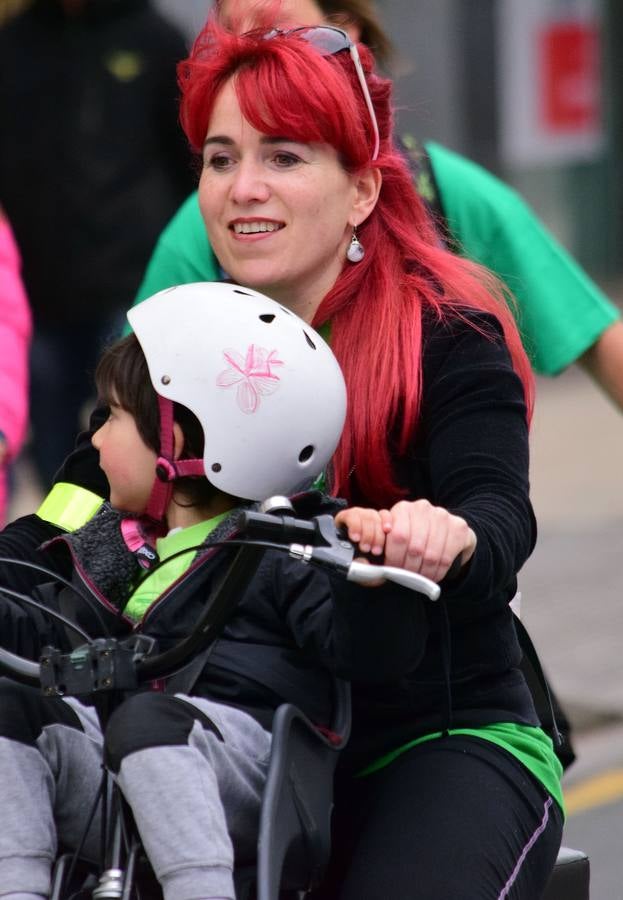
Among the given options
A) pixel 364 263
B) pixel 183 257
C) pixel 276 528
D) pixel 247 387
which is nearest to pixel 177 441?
pixel 247 387

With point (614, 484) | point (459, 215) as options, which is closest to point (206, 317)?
point (459, 215)

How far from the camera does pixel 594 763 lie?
5.79 m

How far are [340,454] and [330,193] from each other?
0.47 meters

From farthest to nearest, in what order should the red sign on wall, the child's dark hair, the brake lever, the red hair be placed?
the red sign on wall < the red hair < the child's dark hair < the brake lever

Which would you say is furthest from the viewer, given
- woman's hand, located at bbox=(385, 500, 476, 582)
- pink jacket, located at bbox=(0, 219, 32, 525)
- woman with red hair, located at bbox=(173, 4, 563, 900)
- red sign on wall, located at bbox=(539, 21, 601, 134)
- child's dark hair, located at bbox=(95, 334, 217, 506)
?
red sign on wall, located at bbox=(539, 21, 601, 134)

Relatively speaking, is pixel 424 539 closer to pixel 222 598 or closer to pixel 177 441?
pixel 222 598

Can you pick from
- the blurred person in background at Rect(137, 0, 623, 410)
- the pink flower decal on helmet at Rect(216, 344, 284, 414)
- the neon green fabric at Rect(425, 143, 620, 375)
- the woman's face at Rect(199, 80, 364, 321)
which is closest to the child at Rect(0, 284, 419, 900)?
the pink flower decal on helmet at Rect(216, 344, 284, 414)

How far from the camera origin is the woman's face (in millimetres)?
2984

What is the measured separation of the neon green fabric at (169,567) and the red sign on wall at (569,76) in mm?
11117

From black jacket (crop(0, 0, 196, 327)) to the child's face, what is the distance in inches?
160

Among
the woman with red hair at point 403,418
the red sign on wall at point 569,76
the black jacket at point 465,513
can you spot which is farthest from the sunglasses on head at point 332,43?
the red sign on wall at point 569,76

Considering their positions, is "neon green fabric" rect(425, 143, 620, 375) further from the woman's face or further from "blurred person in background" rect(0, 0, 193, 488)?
"blurred person in background" rect(0, 0, 193, 488)

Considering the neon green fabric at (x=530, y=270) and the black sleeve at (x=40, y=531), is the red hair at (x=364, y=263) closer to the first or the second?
the black sleeve at (x=40, y=531)

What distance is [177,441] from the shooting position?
273cm
